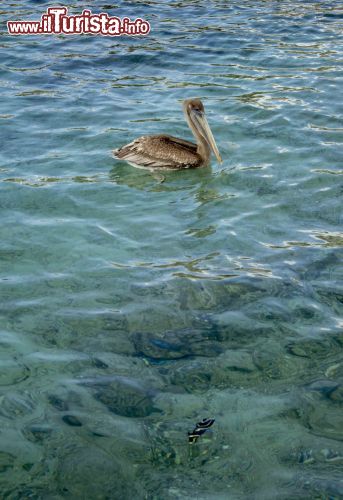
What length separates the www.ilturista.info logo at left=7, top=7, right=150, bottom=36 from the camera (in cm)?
1544

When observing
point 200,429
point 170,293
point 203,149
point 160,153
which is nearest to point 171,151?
point 160,153

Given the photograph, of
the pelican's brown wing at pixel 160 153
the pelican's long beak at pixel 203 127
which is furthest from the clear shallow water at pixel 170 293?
the pelican's long beak at pixel 203 127

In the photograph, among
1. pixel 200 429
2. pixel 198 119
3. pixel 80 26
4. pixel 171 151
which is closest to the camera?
pixel 200 429

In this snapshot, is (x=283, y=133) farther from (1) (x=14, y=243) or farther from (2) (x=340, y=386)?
(2) (x=340, y=386)

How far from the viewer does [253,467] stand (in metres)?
4.18

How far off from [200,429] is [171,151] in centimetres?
511

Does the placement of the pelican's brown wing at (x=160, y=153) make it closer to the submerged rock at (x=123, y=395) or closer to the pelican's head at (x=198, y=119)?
the pelican's head at (x=198, y=119)

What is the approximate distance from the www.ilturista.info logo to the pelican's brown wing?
6.97m

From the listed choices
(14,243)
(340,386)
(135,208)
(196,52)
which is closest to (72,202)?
(135,208)

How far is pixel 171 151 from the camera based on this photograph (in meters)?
9.02

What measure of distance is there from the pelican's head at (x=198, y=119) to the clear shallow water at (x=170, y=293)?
15.1 inches

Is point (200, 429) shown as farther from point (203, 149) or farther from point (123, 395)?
point (203, 149)

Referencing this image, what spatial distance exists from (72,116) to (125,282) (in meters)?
5.15

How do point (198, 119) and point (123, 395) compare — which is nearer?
point (123, 395)
